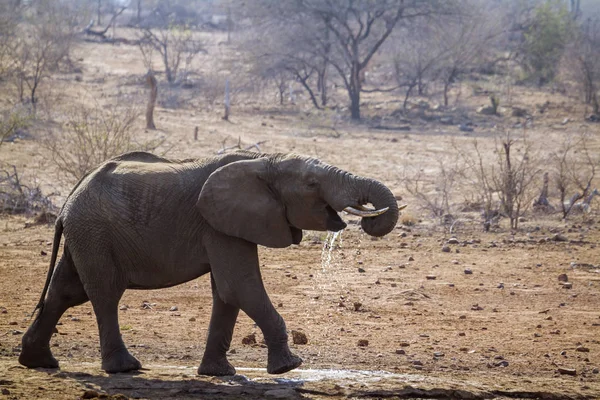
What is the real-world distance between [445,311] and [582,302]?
4.54 feet

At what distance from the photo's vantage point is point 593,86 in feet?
91.7

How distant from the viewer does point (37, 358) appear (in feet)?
20.1

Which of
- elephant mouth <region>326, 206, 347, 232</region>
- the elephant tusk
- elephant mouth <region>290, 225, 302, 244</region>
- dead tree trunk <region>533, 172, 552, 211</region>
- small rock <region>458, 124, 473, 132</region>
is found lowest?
dead tree trunk <region>533, 172, 552, 211</region>

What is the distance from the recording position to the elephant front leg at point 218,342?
604cm

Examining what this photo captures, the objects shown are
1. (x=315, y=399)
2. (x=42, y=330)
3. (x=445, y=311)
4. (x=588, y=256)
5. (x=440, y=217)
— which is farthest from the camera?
(x=440, y=217)

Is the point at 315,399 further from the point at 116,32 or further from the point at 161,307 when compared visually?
the point at 116,32

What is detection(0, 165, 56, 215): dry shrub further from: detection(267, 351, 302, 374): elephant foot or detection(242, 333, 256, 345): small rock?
detection(267, 351, 302, 374): elephant foot

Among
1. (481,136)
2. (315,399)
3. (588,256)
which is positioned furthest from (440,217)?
(481,136)

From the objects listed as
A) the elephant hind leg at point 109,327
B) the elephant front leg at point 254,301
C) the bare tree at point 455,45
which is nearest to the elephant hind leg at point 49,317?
the elephant hind leg at point 109,327

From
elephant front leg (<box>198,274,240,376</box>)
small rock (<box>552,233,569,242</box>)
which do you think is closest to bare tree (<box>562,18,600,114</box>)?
small rock (<box>552,233,569,242</box>)

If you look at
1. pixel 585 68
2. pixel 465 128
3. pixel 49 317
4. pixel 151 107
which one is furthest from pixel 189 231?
pixel 585 68

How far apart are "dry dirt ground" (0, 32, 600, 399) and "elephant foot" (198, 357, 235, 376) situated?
0.12m

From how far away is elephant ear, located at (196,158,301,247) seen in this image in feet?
18.5

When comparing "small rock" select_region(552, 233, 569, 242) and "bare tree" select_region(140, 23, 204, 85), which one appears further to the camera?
"bare tree" select_region(140, 23, 204, 85)
